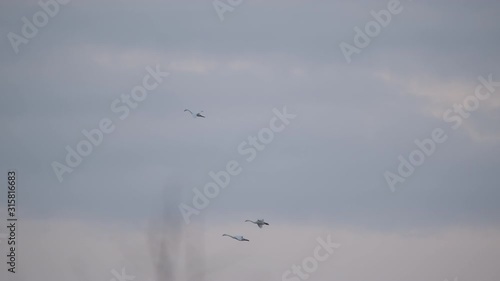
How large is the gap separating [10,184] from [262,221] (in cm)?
4784

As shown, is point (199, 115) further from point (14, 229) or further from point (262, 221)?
point (14, 229)

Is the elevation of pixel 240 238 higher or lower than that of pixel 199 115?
lower

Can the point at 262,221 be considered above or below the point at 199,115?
below

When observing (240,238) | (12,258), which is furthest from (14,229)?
(240,238)

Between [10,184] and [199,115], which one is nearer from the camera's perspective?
[199,115]

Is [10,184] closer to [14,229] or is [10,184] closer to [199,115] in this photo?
[14,229]

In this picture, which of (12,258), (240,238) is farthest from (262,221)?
(12,258)

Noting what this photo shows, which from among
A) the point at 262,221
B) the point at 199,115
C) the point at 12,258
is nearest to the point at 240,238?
the point at 262,221

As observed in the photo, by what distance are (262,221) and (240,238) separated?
9.76 metres

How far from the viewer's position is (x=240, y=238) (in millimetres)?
174375

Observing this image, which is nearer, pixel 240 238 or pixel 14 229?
pixel 240 238

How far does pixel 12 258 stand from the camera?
18712cm

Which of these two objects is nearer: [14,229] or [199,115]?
[199,115]

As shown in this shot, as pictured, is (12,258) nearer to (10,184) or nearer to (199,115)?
(10,184)
